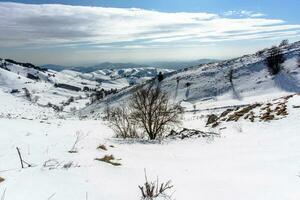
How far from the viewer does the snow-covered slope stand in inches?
4481

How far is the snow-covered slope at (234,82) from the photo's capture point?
373 ft

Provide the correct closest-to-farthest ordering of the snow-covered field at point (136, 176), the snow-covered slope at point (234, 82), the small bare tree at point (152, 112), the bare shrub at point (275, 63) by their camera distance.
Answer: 1. the snow-covered field at point (136, 176)
2. the small bare tree at point (152, 112)
3. the snow-covered slope at point (234, 82)
4. the bare shrub at point (275, 63)

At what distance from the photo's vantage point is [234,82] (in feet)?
443

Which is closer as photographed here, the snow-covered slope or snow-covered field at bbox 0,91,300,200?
snow-covered field at bbox 0,91,300,200

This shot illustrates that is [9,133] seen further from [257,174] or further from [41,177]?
[257,174]

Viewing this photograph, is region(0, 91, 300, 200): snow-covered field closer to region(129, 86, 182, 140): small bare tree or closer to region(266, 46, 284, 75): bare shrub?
region(129, 86, 182, 140): small bare tree

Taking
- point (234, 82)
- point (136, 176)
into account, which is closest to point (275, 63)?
point (234, 82)

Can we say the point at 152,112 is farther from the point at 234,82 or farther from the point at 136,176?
the point at 234,82

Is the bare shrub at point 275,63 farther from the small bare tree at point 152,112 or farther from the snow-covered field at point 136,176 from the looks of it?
the snow-covered field at point 136,176

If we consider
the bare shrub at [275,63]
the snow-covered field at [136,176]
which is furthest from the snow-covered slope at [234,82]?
the snow-covered field at [136,176]

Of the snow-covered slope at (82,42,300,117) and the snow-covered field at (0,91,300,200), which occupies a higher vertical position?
the snow-covered slope at (82,42,300,117)

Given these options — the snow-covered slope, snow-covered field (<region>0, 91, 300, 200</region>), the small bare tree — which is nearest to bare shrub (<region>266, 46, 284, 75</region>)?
the snow-covered slope

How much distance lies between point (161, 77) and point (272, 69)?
67.1 meters

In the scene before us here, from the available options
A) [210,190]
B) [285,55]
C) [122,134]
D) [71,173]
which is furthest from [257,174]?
[285,55]
